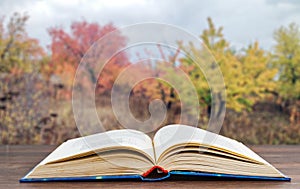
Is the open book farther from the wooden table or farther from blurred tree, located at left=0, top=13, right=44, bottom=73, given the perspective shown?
blurred tree, located at left=0, top=13, right=44, bottom=73

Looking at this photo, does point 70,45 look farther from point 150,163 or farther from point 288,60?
point 150,163

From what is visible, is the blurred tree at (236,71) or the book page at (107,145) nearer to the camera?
the book page at (107,145)

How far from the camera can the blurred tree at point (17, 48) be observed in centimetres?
317

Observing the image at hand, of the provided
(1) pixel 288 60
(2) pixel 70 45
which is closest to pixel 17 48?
(2) pixel 70 45

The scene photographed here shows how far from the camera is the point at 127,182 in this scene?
29.7 inches

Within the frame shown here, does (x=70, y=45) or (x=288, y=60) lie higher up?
(x=70, y=45)

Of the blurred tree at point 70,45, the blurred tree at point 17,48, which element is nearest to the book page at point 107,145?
the blurred tree at point 70,45

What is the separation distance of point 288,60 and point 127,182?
283cm

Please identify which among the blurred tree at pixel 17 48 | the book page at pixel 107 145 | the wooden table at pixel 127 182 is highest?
the blurred tree at pixel 17 48

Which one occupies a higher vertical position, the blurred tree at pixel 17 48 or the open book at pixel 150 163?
the blurred tree at pixel 17 48

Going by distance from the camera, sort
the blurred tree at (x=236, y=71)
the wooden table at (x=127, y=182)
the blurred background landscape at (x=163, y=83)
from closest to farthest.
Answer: the wooden table at (x=127, y=182) < the blurred background landscape at (x=163, y=83) < the blurred tree at (x=236, y=71)

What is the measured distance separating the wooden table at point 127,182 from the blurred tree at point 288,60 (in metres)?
2.04

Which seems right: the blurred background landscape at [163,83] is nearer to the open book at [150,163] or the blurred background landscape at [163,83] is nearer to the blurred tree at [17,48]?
the blurred tree at [17,48]

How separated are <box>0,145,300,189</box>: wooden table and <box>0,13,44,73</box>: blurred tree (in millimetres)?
1998
